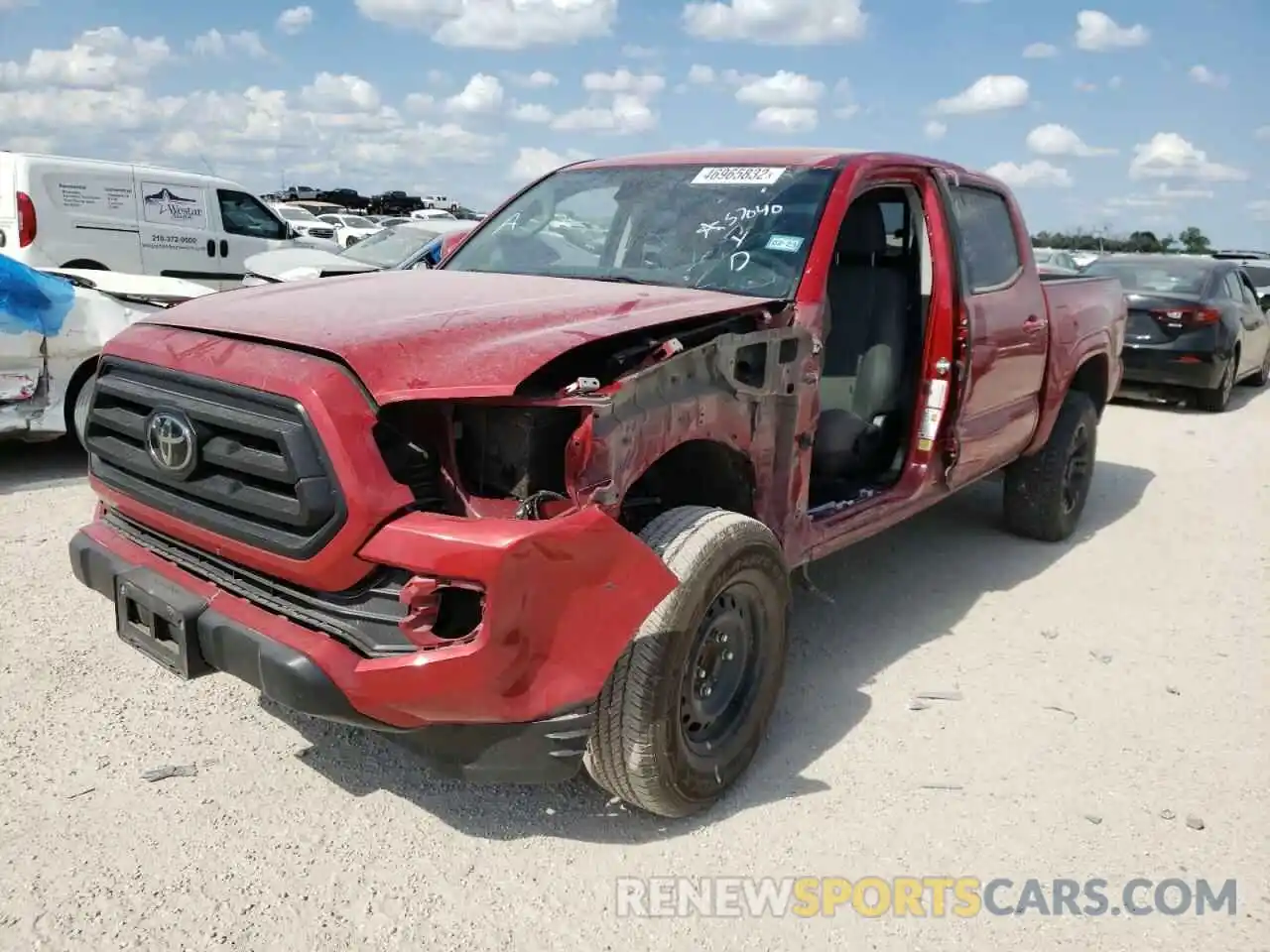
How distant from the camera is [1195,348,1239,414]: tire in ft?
34.3

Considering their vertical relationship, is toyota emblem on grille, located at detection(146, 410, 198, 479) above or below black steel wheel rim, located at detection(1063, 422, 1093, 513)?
above

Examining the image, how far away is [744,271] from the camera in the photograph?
3.48 meters

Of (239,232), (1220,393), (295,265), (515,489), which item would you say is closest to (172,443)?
(515,489)

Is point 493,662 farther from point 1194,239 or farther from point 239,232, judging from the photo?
point 1194,239

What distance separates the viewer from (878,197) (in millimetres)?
4211

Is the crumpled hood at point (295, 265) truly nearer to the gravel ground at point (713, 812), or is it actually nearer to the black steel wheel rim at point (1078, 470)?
the gravel ground at point (713, 812)

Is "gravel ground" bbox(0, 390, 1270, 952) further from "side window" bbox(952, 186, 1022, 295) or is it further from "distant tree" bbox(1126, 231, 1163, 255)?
"distant tree" bbox(1126, 231, 1163, 255)

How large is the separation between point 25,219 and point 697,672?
31.6 feet

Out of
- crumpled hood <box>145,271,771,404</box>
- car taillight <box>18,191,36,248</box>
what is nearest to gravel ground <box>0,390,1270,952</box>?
crumpled hood <box>145,271,771,404</box>

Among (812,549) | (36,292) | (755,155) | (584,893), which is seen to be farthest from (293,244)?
(584,893)

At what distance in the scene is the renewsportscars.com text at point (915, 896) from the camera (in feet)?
8.48

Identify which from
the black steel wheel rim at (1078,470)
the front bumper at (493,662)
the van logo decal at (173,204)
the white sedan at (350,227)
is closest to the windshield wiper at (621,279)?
the front bumper at (493,662)

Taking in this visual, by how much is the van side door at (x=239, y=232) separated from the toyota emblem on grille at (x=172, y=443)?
363 inches

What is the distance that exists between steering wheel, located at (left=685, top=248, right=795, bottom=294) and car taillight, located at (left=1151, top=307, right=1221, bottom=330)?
333 inches
